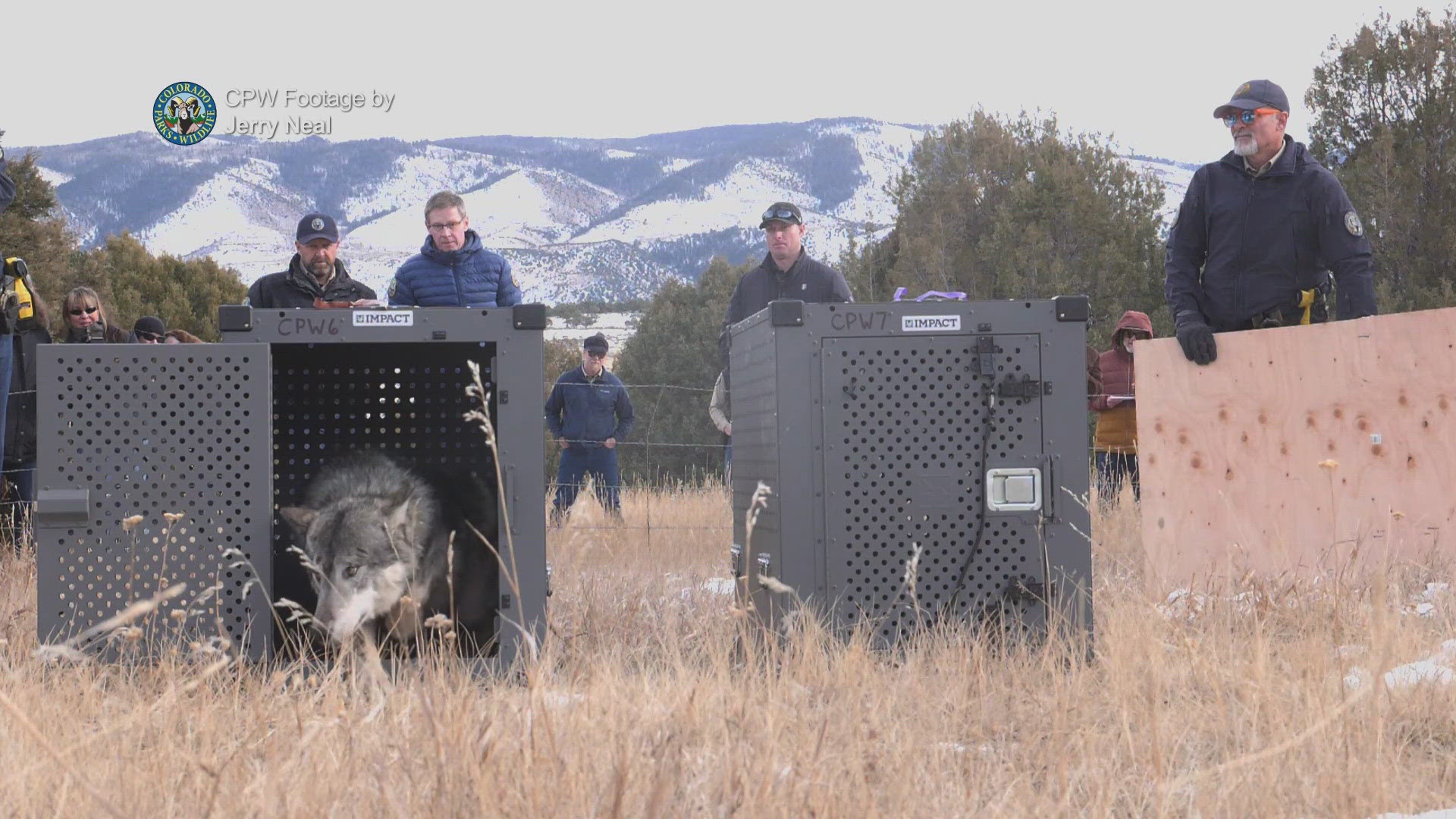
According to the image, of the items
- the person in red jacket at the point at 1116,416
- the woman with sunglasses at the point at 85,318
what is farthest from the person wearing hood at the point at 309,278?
the person in red jacket at the point at 1116,416

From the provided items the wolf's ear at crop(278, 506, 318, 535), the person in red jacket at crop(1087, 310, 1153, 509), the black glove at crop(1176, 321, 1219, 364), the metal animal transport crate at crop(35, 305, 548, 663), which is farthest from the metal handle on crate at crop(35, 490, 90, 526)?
Result: the person in red jacket at crop(1087, 310, 1153, 509)

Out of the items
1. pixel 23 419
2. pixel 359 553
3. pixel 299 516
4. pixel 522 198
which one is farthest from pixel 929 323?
pixel 522 198

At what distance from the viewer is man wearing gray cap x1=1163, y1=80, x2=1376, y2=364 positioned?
5.60 m

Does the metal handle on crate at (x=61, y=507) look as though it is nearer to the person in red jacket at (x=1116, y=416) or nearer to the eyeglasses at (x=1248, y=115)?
the eyeglasses at (x=1248, y=115)

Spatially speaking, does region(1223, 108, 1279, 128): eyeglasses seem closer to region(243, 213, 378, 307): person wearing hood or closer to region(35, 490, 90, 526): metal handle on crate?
region(243, 213, 378, 307): person wearing hood

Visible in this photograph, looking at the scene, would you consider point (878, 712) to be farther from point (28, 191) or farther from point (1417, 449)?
point (28, 191)

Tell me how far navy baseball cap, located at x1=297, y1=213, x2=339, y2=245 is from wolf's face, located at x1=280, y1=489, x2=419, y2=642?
261 centimetres

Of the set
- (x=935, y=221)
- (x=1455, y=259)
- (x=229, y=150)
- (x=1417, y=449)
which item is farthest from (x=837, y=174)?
(x=1417, y=449)

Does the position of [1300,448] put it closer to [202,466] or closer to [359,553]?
[359,553]

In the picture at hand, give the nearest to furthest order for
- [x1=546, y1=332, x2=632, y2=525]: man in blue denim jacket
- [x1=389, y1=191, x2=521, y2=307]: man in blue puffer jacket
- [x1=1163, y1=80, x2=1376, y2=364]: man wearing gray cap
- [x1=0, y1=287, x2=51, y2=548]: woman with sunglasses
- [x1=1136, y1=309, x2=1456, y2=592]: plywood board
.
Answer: [x1=1136, y1=309, x2=1456, y2=592]: plywood board, [x1=1163, y1=80, x2=1376, y2=364]: man wearing gray cap, [x1=389, y1=191, x2=521, y2=307]: man in blue puffer jacket, [x1=0, y1=287, x2=51, y2=548]: woman with sunglasses, [x1=546, y1=332, x2=632, y2=525]: man in blue denim jacket

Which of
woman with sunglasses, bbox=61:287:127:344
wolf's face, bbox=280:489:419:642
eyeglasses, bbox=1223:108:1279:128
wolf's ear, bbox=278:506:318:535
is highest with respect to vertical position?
eyeglasses, bbox=1223:108:1279:128

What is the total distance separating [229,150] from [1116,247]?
323ft

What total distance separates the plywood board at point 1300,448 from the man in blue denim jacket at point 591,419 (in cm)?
637

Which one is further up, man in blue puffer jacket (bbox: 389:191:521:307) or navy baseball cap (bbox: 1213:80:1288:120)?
navy baseball cap (bbox: 1213:80:1288:120)
